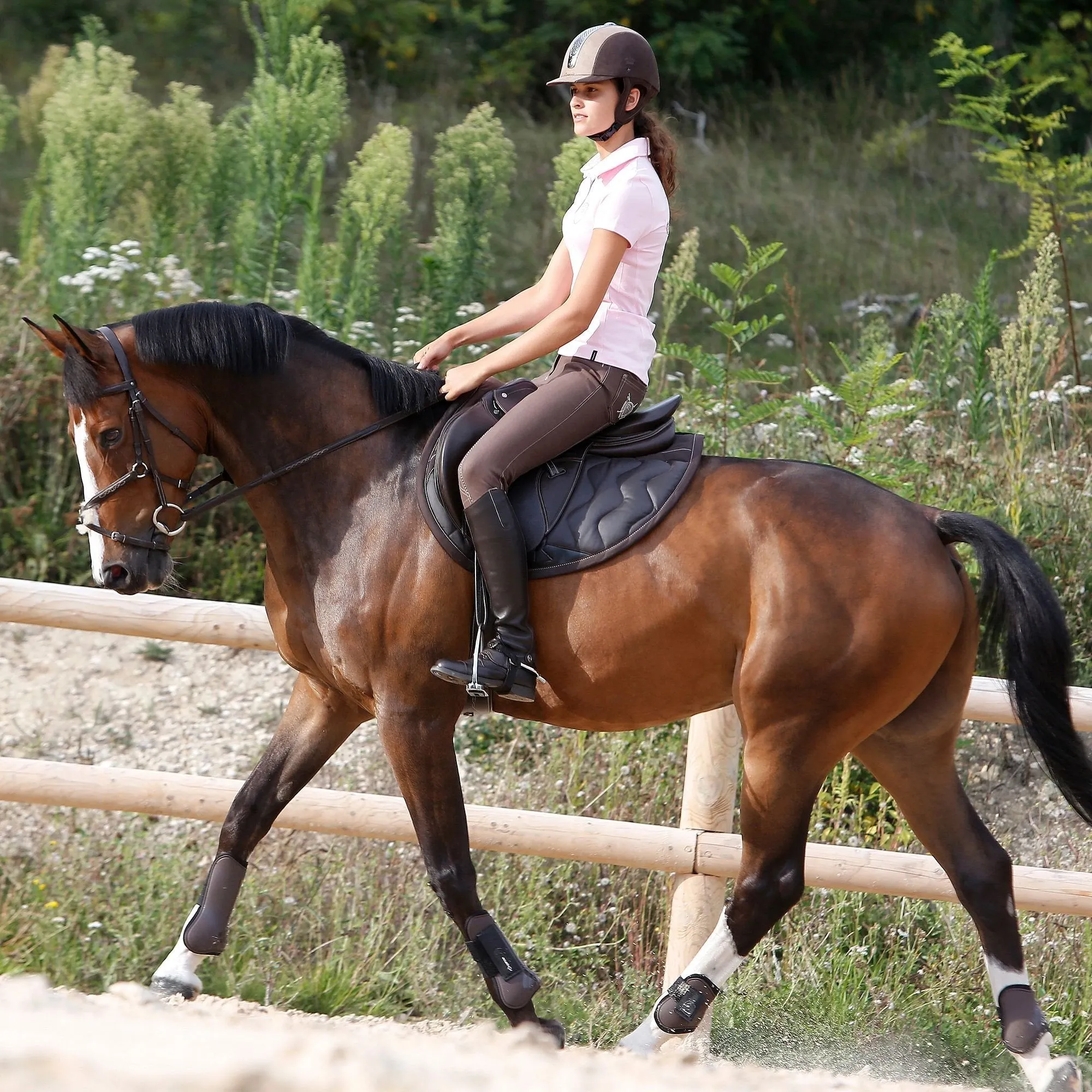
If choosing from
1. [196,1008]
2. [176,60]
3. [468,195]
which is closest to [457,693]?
[196,1008]

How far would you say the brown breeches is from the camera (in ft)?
12.1

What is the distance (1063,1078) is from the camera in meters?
3.65

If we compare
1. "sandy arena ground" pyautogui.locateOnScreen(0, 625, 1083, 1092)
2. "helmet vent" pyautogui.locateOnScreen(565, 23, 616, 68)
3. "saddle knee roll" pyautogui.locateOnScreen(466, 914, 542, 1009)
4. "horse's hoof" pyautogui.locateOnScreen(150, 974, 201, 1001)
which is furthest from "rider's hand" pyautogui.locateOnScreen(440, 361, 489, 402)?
"horse's hoof" pyautogui.locateOnScreen(150, 974, 201, 1001)

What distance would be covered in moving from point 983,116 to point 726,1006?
6.13 metres

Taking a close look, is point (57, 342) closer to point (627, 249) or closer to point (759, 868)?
point (627, 249)

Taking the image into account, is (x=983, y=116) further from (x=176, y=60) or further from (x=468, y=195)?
(x=176, y=60)

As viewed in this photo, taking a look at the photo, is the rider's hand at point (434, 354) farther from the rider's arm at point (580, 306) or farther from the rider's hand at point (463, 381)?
the rider's arm at point (580, 306)

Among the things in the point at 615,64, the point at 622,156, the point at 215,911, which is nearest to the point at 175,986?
the point at 215,911

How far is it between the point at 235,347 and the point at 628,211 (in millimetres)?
1204

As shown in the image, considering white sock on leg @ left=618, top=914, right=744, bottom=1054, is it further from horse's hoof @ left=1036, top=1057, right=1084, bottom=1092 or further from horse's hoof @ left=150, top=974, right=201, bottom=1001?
horse's hoof @ left=150, top=974, right=201, bottom=1001

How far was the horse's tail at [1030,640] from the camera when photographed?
3779mm

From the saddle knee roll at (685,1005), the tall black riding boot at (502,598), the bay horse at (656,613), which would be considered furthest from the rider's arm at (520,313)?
the saddle knee roll at (685,1005)

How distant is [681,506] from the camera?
377 cm

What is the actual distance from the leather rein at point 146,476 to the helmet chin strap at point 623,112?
3.90 ft
